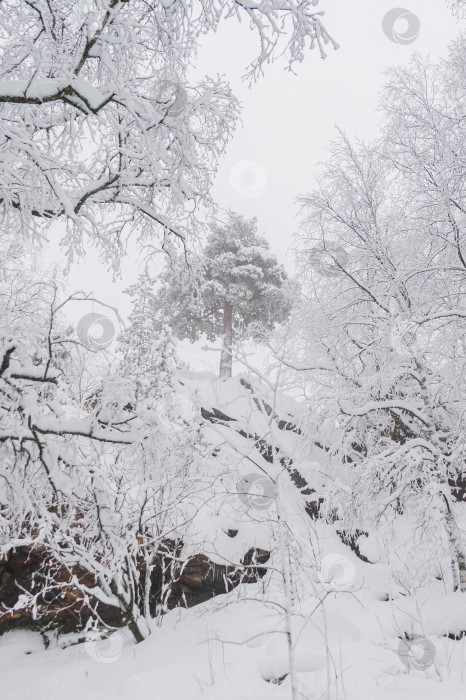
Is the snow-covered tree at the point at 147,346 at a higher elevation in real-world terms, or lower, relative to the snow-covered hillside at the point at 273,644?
higher

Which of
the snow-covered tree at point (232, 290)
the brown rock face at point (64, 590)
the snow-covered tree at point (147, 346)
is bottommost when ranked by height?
the brown rock face at point (64, 590)

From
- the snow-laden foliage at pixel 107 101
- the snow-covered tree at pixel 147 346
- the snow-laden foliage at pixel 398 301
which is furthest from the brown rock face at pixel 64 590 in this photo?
the snow-laden foliage at pixel 107 101

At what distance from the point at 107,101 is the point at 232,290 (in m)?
15.2

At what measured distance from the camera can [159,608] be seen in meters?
6.02

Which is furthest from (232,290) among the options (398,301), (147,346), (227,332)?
(398,301)

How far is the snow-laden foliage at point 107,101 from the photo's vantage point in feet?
8.05

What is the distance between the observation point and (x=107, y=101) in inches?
96.8

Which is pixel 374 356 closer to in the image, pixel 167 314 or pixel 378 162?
pixel 378 162

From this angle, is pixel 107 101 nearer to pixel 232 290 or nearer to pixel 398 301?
pixel 398 301

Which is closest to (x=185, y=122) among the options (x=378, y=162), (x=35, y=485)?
(x=35, y=485)

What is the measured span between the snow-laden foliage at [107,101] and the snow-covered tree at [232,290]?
13871 millimetres

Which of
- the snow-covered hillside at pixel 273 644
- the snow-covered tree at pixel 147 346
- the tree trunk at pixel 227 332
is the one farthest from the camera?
the tree trunk at pixel 227 332

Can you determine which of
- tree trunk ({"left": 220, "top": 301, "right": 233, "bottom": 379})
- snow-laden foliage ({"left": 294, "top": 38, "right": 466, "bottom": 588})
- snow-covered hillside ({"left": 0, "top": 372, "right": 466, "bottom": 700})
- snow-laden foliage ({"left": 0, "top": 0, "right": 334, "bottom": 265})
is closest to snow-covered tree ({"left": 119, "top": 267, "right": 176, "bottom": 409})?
tree trunk ({"left": 220, "top": 301, "right": 233, "bottom": 379})

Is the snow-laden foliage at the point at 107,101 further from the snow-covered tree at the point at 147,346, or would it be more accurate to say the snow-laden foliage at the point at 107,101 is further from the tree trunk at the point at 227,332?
the tree trunk at the point at 227,332
